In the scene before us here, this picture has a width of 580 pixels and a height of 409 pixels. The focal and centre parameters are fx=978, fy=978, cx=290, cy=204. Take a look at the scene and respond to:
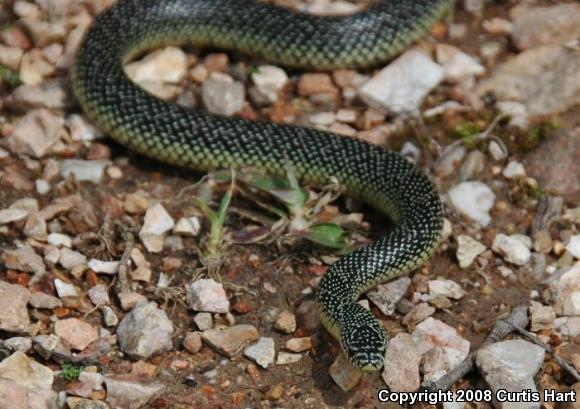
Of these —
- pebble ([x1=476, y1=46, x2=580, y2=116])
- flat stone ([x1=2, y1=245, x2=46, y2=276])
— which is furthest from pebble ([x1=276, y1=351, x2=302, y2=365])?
pebble ([x1=476, y1=46, x2=580, y2=116])

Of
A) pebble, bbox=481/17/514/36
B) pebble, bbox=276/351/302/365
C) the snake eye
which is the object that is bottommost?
pebble, bbox=276/351/302/365

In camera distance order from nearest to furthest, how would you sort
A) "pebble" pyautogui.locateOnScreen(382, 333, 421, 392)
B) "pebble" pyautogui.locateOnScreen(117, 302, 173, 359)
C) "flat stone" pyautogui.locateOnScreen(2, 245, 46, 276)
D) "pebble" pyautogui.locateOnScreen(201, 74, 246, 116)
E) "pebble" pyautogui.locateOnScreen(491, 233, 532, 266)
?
"pebble" pyautogui.locateOnScreen(382, 333, 421, 392)
"pebble" pyautogui.locateOnScreen(117, 302, 173, 359)
"flat stone" pyautogui.locateOnScreen(2, 245, 46, 276)
"pebble" pyautogui.locateOnScreen(491, 233, 532, 266)
"pebble" pyautogui.locateOnScreen(201, 74, 246, 116)

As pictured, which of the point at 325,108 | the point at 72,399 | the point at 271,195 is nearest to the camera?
the point at 72,399

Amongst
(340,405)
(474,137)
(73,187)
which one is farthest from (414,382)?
(73,187)

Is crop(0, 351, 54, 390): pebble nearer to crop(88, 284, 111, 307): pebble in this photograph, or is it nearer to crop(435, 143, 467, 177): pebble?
crop(88, 284, 111, 307): pebble

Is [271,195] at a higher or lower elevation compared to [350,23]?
lower

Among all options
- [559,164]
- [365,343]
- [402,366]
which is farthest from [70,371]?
[559,164]

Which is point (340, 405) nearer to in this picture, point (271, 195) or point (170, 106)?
point (271, 195)
